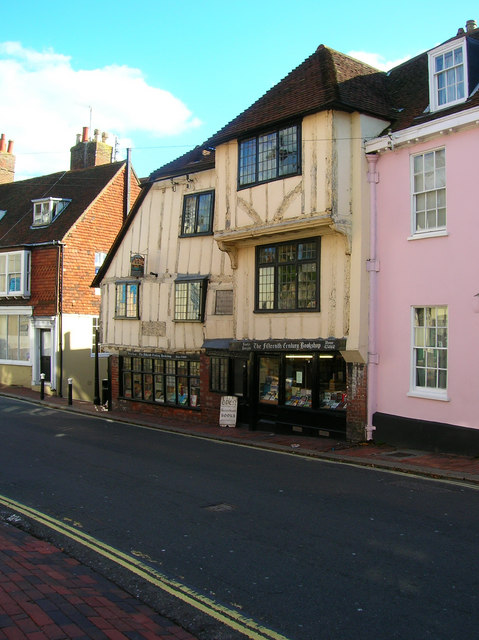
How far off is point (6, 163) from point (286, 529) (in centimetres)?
3742

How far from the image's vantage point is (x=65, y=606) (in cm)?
511

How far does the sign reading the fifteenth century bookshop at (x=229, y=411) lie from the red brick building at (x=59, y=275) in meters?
12.1

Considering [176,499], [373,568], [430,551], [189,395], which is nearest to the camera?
[373,568]

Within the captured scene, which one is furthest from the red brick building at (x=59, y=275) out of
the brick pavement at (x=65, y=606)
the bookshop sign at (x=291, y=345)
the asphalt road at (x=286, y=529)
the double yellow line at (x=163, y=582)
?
the brick pavement at (x=65, y=606)

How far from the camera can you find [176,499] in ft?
30.0

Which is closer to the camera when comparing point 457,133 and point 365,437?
point 457,133

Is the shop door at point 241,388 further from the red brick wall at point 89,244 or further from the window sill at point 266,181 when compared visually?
the red brick wall at point 89,244

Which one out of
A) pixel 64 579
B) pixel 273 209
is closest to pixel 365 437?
pixel 273 209

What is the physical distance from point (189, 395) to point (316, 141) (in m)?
9.49

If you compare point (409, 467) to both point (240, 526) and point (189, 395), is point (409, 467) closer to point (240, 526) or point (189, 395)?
point (240, 526)

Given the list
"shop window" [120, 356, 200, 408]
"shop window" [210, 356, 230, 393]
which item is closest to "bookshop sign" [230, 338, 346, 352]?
"shop window" [210, 356, 230, 393]

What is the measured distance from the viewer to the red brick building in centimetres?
2859

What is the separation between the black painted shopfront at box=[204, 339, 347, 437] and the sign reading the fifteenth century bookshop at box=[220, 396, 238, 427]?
0.26 meters

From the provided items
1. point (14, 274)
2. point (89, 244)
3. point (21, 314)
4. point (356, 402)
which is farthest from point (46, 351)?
point (356, 402)
